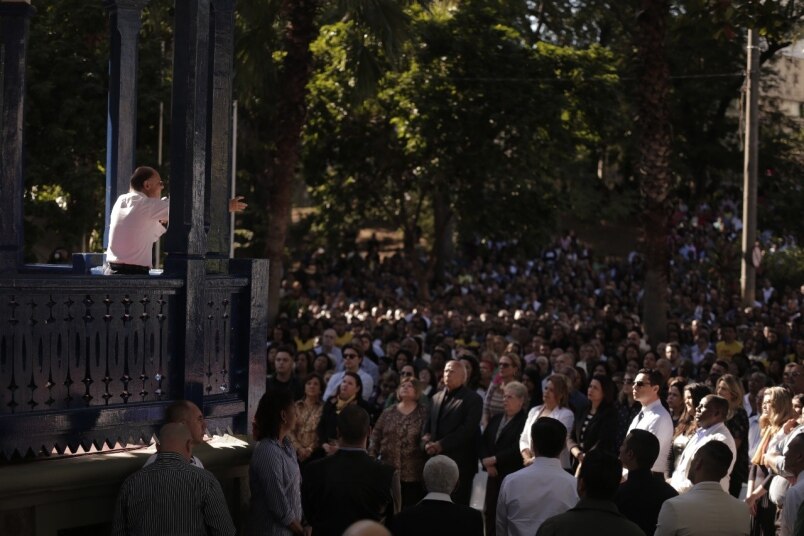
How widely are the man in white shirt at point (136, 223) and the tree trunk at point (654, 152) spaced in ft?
50.7

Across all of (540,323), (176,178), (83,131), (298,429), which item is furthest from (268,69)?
(176,178)

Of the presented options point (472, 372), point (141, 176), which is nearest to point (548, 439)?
point (141, 176)

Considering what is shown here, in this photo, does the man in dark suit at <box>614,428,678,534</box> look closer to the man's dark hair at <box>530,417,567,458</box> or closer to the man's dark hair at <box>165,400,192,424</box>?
the man's dark hair at <box>530,417,567,458</box>

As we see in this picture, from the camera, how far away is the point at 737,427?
36.5 ft

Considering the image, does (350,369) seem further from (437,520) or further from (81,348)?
(437,520)

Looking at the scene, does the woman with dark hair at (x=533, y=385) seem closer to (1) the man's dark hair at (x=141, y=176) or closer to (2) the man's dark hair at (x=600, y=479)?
(1) the man's dark hair at (x=141, y=176)

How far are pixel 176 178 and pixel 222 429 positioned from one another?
5.66 feet

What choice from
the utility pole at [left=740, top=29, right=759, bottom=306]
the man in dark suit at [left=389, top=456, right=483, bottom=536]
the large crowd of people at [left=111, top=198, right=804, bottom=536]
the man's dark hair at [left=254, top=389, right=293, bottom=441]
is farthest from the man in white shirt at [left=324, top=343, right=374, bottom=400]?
the utility pole at [left=740, top=29, right=759, bottom=306]

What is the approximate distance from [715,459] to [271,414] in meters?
2.56

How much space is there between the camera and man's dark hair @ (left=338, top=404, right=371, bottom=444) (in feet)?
27.1

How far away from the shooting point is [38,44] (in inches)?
958

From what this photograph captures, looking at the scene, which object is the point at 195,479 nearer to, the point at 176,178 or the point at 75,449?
the point at 75,449

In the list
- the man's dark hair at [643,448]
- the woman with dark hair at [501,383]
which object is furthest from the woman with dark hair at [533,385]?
the man's dark hair at [643,448]

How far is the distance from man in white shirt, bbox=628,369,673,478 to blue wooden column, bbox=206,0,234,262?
3599mm
